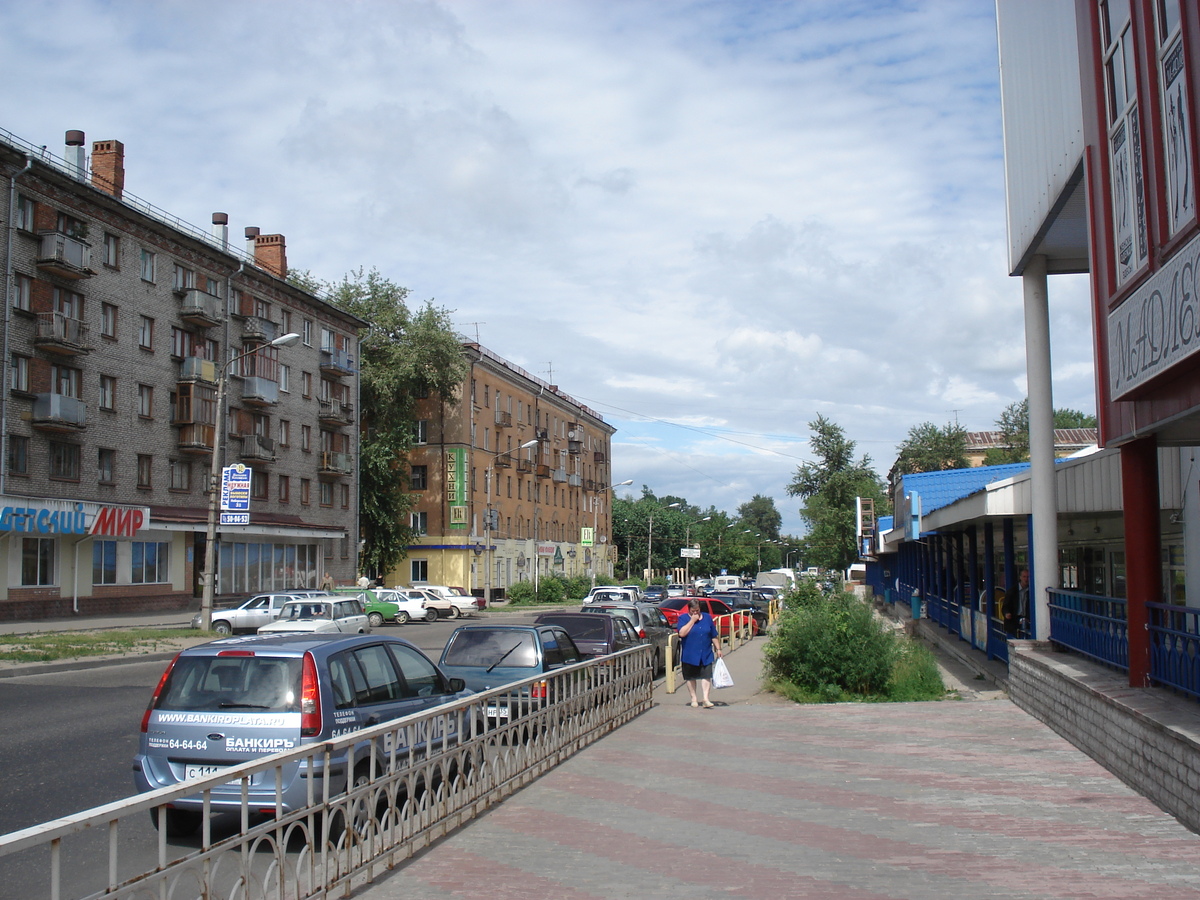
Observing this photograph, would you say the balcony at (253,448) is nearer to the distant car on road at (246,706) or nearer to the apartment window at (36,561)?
the apartment window at (36,561)

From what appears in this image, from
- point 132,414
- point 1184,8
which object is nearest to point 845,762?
point 1184,8

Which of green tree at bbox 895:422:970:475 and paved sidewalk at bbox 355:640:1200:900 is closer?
paved sidewalk at bbox 355:640:1200:900

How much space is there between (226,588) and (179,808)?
42.4 m

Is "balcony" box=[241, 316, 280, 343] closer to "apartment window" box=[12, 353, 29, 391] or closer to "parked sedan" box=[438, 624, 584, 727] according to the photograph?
"apartment window" box=[12, 353, 29, 391]

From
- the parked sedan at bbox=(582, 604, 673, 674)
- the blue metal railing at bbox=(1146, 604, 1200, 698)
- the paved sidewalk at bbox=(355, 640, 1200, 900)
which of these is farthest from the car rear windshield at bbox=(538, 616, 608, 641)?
the blue metal railing at bbox=(1146, 604, 1200, 698)

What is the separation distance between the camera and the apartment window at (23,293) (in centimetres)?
3381

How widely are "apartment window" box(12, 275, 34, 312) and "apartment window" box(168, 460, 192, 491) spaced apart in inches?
345

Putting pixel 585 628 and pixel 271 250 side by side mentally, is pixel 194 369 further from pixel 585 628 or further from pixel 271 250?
pixel 585 628

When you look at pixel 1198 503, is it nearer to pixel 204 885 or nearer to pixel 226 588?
pixel 204 885

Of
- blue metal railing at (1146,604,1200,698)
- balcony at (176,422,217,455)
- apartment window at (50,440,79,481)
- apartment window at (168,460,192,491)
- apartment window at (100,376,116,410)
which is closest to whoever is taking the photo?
blue metal railing at (1146,604,1200,698)

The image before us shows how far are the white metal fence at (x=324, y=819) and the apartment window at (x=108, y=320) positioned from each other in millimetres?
32917

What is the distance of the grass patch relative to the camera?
21.8m

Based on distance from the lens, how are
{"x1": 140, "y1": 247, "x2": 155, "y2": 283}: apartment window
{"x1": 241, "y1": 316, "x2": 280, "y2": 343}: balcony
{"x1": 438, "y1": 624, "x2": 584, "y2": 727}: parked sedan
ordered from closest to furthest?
{"x1": 438, "y1": 624, "x2": 584, "y2": 727}: parked sedan < {"x1": 140, "y1": 247, "x2": 155, "y2": 283}: apartment window < {"x1": 241, "y1": 316, "x2": 280, "y2": 343}: balcony

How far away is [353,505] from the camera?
5541 centimetres
